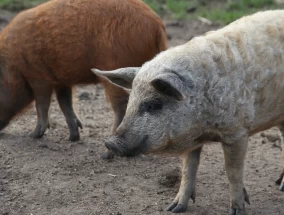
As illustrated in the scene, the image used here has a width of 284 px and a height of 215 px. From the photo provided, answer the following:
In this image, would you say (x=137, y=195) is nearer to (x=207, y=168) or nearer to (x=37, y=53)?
(x=207, y=168)

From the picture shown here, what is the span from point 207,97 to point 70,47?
7.06ft

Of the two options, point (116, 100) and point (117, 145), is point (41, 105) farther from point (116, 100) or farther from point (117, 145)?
point (117, 145)

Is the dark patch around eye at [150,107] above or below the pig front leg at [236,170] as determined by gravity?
above

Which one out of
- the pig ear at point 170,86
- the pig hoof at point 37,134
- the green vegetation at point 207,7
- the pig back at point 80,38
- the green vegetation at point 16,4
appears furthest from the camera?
the green vegetation at point 207,7

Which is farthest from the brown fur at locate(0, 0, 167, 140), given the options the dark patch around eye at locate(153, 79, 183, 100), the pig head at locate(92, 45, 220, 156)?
the dark patch around eye at locate(153, 79, 183, 100)

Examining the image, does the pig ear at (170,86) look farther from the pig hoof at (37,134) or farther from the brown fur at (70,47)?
the pig hoof at (37,134)

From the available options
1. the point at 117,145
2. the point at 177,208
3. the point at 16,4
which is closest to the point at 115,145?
the point at 117,145

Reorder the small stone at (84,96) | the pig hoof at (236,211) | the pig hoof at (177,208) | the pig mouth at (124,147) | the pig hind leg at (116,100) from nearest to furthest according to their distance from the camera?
the pig mouth at (124,147)
the pig hoof at (236,211)
the pig hoof at (177,208)
the pig hind leg at (116,100)
the small stone at (84,96)

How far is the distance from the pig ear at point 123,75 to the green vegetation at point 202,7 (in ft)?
22.4

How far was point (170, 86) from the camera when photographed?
4.74m

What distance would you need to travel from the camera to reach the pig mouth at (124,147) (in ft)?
15.9

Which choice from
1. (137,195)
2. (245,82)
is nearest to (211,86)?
(245,82)

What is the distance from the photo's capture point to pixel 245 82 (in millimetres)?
5188

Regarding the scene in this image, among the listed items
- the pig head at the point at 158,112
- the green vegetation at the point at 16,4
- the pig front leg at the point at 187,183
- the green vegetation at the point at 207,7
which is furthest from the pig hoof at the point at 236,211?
the green vegetation at the point at 16,4
